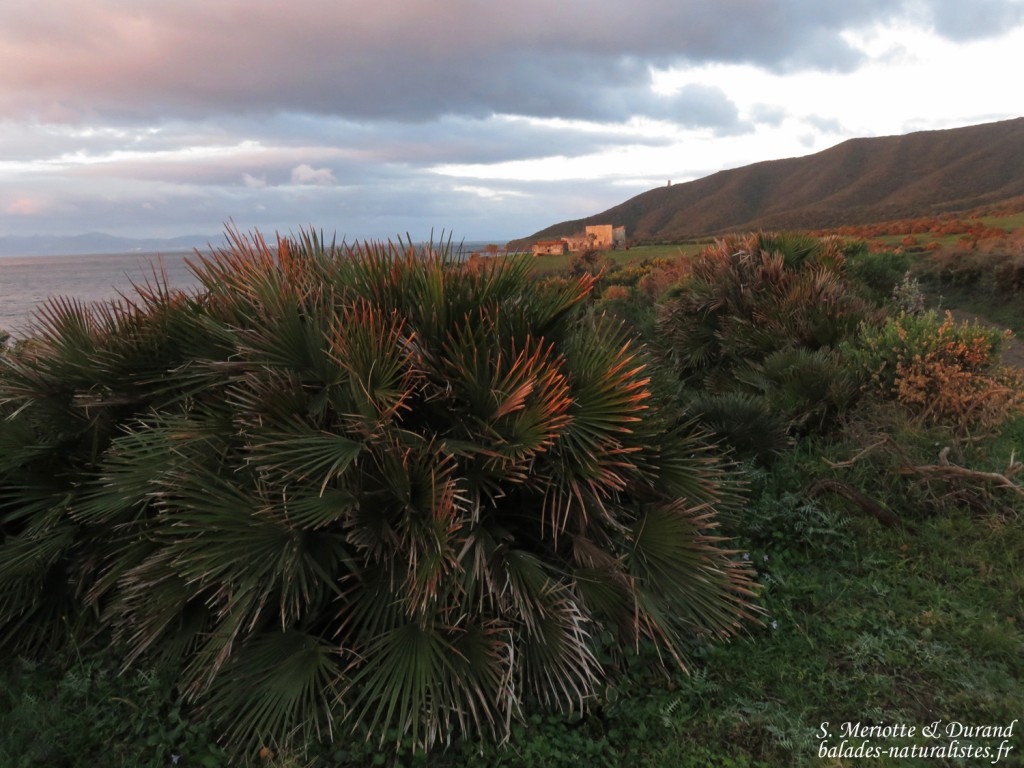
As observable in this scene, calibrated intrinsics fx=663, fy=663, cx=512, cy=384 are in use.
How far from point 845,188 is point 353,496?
350ft

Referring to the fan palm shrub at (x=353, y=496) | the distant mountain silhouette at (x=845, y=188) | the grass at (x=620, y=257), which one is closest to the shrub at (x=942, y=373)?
the fan palm shrub at (x=353, y=496)

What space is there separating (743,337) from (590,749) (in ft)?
22.0

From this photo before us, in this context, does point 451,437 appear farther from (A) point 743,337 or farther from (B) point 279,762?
(A) point 743,337

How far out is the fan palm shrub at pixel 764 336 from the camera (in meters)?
6.29

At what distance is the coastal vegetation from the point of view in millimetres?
3123

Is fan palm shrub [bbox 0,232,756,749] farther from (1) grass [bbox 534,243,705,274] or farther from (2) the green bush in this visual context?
(2) the green bush

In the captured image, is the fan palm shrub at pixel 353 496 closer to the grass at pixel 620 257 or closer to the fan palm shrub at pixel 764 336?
the fan palm shrub at pixel 764 336

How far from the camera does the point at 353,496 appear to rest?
3211 millimetres

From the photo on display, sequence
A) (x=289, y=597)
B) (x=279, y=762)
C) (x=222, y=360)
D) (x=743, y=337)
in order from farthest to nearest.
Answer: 1. (x=743, y=337)
2. (x=222, y=360)
3. (x=289, y=597)
4. (x=279, y=762)

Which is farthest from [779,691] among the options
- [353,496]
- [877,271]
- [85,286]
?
[85,286]

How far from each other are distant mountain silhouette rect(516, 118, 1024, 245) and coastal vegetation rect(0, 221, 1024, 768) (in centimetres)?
6226

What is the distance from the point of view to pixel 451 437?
11.4ft

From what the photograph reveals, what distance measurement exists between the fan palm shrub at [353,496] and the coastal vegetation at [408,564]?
2 centimetres

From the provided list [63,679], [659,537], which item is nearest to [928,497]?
[659,537]
